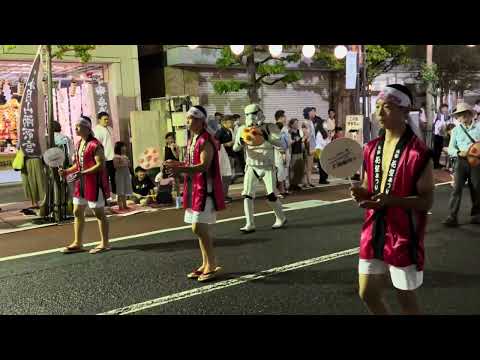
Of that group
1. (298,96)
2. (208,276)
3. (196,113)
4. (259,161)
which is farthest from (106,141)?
(298,96)

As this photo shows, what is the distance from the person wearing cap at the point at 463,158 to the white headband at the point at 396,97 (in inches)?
204

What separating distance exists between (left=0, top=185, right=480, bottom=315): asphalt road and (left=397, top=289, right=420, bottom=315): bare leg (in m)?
1.26

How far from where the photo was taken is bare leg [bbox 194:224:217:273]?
569 centimetres

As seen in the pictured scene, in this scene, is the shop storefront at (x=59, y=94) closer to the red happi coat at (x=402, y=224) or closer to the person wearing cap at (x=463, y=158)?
the person wearing cap at (x=463, y=158)

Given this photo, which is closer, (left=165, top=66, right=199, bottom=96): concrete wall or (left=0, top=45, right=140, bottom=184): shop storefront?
(left=0, top=45, right=140, bottom=184): shop storefront

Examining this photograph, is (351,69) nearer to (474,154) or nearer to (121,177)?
(474,154)

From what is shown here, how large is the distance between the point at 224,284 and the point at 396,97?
311cm

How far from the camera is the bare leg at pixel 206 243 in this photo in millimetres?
5688

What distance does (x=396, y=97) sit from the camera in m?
3.34

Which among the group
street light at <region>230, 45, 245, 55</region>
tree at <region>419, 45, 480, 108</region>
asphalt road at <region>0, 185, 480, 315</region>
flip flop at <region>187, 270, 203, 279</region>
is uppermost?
tree at <region>419, 45, 480, 108</region>

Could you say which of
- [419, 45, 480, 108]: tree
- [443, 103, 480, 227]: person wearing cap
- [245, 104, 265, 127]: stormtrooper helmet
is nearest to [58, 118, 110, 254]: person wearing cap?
[245, 104, 265, 127]: stormtrooper helmet

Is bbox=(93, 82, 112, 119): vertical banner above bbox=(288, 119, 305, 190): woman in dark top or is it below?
above

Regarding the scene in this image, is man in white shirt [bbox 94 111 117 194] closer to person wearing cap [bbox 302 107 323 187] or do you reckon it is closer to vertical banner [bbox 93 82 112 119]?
vertical banner [bbox 93 82 112 119]
